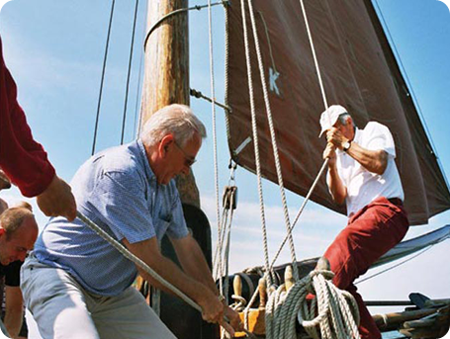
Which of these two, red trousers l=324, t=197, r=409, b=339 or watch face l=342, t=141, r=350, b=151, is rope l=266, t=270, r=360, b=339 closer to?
red trousers l=324, t=197, r=409, b=339

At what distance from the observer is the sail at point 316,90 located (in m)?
3.63

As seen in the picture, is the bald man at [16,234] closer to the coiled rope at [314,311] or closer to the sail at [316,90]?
the coiled rope at [314,311]

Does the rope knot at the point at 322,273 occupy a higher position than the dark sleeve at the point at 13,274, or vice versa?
the dark sleeve at the point at 13,274

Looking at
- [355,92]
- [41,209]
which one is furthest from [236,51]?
[41,209]

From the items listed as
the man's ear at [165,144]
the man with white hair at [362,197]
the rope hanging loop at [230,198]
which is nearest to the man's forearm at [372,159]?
the man with white hair at [362,197]

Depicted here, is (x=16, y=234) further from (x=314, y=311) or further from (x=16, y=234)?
(x=314, y=311)

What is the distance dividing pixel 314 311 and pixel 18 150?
988mm

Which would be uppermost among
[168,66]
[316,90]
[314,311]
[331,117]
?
Answer: [316,90]

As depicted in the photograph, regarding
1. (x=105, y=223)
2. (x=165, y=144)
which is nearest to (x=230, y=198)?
(x=165, y=144)

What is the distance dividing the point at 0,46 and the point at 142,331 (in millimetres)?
1066

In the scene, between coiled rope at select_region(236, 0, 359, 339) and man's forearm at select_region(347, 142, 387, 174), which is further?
man's forearm at select_region(347, 142, 387, 174)

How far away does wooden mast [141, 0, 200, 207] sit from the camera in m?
2.57

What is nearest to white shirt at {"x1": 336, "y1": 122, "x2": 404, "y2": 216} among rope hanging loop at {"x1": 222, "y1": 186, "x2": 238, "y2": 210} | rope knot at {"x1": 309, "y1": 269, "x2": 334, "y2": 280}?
rope hanging loop at {"x1": 222, "y1": 186, "x2": 238, "y2": 210}

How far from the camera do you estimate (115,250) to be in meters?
1.53
